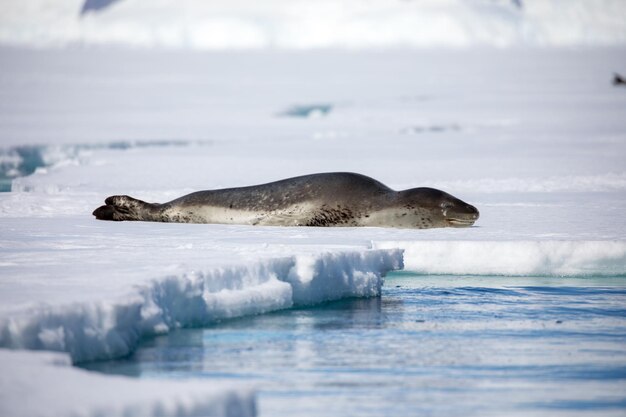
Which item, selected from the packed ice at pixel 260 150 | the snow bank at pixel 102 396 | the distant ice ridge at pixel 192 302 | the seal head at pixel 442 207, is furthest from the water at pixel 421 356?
the seal head at pixel 442 207

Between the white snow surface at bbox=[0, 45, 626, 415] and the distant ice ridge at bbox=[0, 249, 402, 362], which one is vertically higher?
the white snow surface at bbox=[0, 45, 626, 415]

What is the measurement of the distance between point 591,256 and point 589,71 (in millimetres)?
16917

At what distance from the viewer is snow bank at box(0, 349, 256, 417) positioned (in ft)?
8.94

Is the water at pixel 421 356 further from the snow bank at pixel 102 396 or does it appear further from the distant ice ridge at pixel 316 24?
the distant ice ridge at pixel 316 24

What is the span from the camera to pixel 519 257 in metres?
6.42

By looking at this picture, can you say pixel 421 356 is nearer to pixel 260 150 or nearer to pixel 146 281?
pixel 146 281

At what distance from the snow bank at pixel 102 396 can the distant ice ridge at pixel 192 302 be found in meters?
0.54

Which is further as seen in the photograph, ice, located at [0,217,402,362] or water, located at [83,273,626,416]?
ice, located at [0,217,402,362]

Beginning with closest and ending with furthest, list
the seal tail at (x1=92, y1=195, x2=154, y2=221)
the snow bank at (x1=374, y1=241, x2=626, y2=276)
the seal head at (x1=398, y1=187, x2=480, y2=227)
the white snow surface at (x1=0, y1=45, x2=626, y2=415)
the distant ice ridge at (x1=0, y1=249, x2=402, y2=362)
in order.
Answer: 1. the distant ice ridge at (x1=0, y1=249, x2=402, y2=362)
2. the white snow surface at (x1=0, y1=45, x2=626, y2=415)
3. the snow bank at (x1=374, y1=241, x2=626, y2=276)
4. the seal head at (x1=398, y1=187, x2=480, y2=227)
5. the seal tail at (x1=92, y1=195, x2=154, y2=221)

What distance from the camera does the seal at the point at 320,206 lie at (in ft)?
25.4

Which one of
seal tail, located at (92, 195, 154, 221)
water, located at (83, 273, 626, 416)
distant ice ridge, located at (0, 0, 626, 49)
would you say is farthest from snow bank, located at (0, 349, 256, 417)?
distant ice ridge, located at (0, 0, 626, 49)

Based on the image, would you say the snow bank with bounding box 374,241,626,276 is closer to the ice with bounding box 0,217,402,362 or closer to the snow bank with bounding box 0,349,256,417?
the ice with bounding box 0,217,402,362

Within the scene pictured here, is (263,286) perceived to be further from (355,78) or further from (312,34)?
(312,34)

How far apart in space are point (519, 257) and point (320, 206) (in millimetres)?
1877
